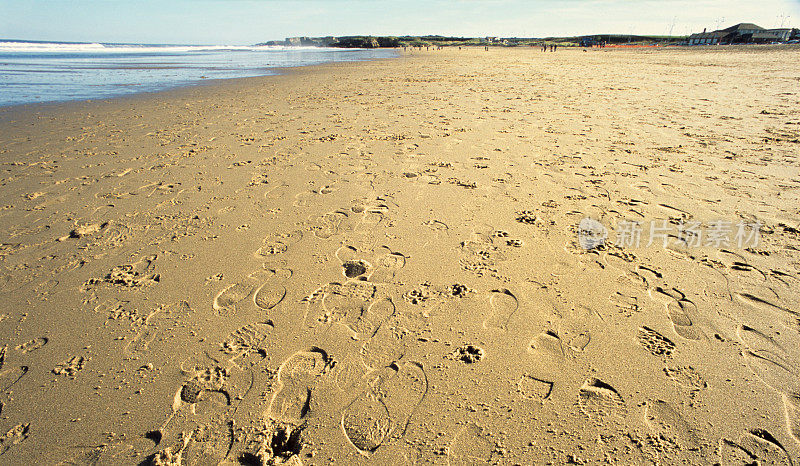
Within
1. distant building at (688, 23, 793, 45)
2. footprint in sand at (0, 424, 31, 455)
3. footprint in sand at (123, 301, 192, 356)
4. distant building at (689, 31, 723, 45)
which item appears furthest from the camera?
distant building at (689, 31, 723, 45)

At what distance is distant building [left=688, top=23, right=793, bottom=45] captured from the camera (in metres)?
59.2

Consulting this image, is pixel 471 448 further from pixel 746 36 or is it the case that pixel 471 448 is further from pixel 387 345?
pixel 746 36

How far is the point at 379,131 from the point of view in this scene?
6824 mm

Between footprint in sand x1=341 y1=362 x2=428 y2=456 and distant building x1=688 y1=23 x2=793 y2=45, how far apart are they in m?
86.8

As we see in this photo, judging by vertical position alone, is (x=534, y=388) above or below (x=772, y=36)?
below

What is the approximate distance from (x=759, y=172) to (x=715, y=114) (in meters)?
4.17

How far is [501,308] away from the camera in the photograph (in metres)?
2.43

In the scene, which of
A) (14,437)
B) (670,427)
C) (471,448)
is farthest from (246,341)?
(670,427)

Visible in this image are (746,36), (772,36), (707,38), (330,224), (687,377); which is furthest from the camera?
(707,38)

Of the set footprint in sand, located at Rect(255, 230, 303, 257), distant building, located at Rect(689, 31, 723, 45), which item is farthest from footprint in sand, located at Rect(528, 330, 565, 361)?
distant building, located at Rect(689, 31, 723, 45)

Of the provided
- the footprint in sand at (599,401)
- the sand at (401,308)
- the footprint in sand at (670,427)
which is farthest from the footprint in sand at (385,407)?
the footprint in sand at (670,427)

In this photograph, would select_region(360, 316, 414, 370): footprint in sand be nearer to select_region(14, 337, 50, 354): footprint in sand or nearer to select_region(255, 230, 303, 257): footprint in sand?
select_region(255, 230, 303, 257): footprint in sand

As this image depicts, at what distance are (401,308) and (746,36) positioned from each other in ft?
297

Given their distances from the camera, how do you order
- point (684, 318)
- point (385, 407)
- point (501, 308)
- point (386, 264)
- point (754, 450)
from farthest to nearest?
point (386, 264) < point (501, 308) < point (684, 318) < point (385, 407) < point (754, 450)
